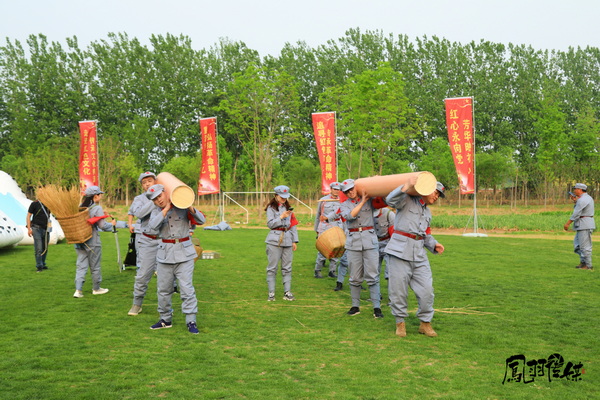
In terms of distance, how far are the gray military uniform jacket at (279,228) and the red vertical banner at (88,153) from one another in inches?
689

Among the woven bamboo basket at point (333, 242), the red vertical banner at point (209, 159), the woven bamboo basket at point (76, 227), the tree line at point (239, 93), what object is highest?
the tree line at point (239, 93)

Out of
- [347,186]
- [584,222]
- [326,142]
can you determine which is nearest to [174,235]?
[347,186]

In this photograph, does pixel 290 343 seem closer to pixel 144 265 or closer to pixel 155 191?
pixel 155 191

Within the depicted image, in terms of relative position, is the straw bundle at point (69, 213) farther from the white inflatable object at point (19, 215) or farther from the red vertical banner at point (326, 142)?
the red vertical banner at point (326, 142)

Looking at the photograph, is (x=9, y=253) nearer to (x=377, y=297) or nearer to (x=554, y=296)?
(x=377, y=297)

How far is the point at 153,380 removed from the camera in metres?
4.48

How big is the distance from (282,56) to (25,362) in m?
50.2

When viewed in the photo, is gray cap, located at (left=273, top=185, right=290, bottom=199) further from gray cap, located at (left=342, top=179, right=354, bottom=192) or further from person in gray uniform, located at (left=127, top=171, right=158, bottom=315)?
person in gray uniform, located at (left=127, top=171, right=158, bottom=315)

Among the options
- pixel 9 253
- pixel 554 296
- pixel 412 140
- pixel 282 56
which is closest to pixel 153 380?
pixel 554 296

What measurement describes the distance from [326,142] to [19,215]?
1317cm

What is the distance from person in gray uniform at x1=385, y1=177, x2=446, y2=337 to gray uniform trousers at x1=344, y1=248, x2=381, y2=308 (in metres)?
0.82

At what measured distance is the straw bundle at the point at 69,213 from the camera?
7758mm

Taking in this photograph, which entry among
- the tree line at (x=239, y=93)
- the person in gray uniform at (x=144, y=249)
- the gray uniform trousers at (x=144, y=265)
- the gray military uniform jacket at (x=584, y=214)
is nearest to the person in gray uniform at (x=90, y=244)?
the person in gray uniform at (x=144, y=249)

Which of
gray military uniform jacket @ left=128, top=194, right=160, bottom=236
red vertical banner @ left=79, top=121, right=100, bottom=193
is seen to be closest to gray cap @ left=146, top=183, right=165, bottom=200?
gray military uniform jacket @ left=128, top=194, right=160, bottom=236
